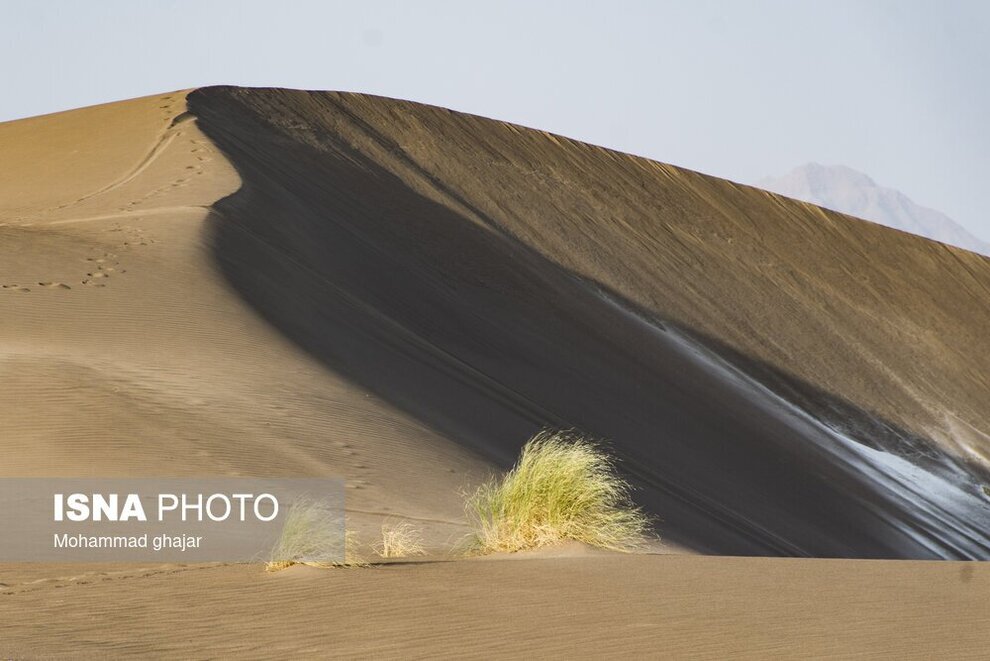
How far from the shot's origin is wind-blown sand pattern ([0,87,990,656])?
7.06 m

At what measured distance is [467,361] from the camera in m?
19.0

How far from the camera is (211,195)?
2116 centimetres

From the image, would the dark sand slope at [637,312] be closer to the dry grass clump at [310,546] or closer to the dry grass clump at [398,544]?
the dry grass clump at [398,544]

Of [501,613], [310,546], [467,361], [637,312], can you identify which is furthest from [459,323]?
[501,613]

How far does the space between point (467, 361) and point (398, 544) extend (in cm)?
1047

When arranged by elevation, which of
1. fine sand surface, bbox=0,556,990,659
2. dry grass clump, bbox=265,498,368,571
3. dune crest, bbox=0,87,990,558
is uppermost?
dune crest, bbox=0,87,990,558

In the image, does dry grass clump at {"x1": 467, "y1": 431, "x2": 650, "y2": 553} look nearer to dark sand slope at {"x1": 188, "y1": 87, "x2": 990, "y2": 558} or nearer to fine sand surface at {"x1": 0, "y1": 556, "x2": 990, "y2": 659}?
fine sand surface at {"x1": 0, "y1": 556, "x2": 990, "y2": 659}

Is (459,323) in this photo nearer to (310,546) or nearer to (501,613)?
(310,546)

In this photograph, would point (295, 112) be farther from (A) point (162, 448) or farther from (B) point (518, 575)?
(B) point (518, 575)

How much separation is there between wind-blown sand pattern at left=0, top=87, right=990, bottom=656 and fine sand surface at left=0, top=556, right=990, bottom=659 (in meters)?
0.04

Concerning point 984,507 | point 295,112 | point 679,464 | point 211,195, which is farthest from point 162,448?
point 295,112

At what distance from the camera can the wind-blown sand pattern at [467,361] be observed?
7.06 metres

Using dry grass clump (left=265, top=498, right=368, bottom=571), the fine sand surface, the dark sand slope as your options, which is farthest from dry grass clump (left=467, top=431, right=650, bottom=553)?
the dark sand slope

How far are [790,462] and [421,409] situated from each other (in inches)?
405
